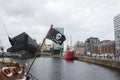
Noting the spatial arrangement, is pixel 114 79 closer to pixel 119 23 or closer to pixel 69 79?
pixel 69 79

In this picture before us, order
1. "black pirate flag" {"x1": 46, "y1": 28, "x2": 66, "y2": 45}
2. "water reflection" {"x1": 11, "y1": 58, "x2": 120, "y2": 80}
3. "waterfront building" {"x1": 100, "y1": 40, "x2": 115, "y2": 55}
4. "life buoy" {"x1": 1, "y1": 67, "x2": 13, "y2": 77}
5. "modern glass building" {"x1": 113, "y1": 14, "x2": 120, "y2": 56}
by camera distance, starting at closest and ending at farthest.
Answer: "life buoy" {"x1": 1, "y1": 67, "x2": 13, "y2": 77}
"black pirate flag" {"x1": 46, "y1": 28, "x2": 66, "y2": 45}
"water reflection" {"x1": 11, "y1": 58, "x2": 120, "y2": 80}
"modern glass building" {"x1": 113, "y1": 14, "x2": 120, "y2": 56}
"waterfront building" {"x1": 100, "y1": 40, "x2": 115, "y2": 55}

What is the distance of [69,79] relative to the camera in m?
41.8

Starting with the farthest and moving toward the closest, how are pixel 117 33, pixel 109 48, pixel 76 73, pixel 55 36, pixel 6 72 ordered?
pixel 109 48
pixel 117 33
pixel 76 73
pixel 55 36
pixel 6 72

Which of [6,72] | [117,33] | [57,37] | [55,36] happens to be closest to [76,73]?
[55,36]

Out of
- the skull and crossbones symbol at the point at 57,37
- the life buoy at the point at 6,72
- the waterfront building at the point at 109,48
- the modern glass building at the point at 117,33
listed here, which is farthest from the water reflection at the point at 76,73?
the waterfront building at the point at 109,48

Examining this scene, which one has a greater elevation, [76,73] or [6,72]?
[6,72]

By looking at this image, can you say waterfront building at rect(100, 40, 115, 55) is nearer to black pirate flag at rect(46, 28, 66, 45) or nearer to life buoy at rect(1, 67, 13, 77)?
black pirate flag at rect(46, 28, 66, 45)

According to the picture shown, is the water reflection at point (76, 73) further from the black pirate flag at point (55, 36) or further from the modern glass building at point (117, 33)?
the modern glass building at point (117, 33)

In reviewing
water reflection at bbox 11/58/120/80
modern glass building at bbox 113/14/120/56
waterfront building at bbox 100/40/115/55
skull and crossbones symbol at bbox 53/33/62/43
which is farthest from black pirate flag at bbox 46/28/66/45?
waterfront building at bbox 100/40/115/55

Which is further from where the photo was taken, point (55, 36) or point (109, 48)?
point (109, 48)

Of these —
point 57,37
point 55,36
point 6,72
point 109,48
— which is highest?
point 109,48

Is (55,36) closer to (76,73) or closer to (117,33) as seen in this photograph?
(76,73)

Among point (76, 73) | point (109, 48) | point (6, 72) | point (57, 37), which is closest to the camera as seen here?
point (6, 72)

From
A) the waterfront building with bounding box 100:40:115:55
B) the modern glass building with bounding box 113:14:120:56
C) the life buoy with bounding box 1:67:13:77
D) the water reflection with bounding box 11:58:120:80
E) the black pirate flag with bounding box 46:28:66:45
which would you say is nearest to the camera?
the life buoy with bounding box 1:67:13:77
